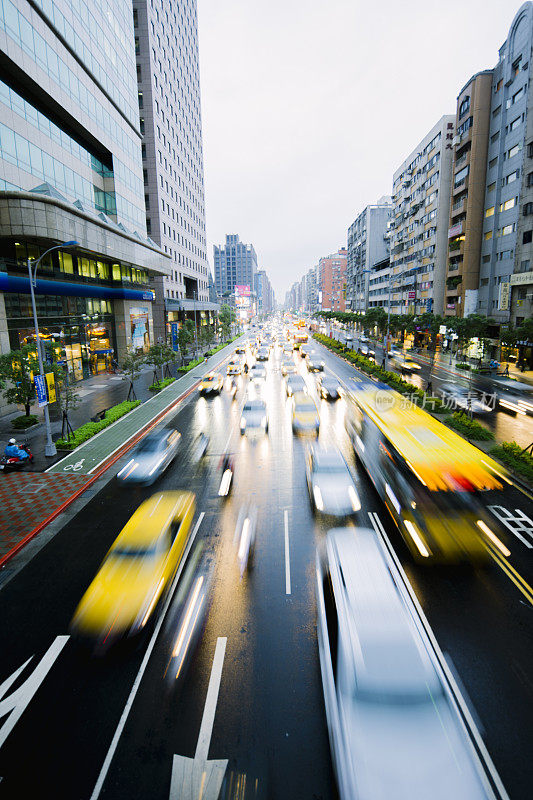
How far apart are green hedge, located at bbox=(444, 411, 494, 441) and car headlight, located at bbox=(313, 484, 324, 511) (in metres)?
11.3

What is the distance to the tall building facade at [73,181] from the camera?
26.4 metres

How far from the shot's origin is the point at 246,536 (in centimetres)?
1242

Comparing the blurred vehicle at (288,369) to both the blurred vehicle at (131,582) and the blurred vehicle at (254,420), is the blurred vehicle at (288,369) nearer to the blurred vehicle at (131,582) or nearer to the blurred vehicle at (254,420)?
the blurred vehicle at (254,420)

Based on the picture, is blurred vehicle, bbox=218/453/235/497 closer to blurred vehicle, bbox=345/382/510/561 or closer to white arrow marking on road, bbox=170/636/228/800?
blurred vehicle, bbox=345/382/510/561

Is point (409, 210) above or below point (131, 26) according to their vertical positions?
below

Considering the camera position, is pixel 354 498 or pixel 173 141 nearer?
pixel 354 498

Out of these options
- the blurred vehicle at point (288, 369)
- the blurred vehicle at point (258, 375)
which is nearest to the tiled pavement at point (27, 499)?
the blurred vehicle at point (258, 375)

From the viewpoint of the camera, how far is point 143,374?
44.5 meters

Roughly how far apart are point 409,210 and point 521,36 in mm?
35766

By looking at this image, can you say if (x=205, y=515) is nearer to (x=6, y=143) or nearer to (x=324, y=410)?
(x=324, y=410)

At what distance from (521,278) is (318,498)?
43691 millimetres

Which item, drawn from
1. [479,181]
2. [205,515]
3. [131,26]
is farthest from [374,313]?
[205,515]

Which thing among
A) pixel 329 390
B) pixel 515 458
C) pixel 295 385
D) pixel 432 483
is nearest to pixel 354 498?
pixel 432 483

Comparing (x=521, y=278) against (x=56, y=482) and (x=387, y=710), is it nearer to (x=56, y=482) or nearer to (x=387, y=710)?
(x=56, y=482)
